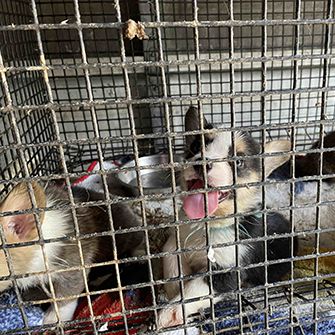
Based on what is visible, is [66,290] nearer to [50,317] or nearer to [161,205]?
[50,317]

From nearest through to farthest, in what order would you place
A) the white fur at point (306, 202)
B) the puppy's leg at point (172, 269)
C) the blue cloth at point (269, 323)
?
the blue cloth at point (269, 323) → the puppy's leg at point (172, 269) → the white fur at point (306, 202)

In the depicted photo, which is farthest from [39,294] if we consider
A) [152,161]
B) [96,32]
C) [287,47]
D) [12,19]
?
[287,47]

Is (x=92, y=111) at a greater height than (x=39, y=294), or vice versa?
(x=92, y=111)

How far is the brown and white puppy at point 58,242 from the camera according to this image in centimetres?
147

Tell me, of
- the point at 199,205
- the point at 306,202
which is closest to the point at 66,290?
the point at 199,205

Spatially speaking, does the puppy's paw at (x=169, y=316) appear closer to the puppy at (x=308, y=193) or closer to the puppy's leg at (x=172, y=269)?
the puppy's leg at (x=172, y=269)

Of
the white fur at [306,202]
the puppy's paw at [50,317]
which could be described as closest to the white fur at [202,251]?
the puppy's paw at [50,317]

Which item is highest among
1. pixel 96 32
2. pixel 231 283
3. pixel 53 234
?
pixel 96 32

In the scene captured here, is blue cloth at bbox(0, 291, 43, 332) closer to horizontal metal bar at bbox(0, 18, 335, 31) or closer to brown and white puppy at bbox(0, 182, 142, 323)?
brown and white puppy at bbox(0, 182, 142, 323)

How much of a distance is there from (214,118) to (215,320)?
9.11 feet

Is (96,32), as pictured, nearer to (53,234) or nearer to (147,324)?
(53,234)

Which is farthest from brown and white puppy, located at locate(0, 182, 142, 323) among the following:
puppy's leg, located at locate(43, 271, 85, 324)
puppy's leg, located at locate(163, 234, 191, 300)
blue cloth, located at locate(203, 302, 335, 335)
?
blue cloth, located at locate(203, 302, 335, 335)

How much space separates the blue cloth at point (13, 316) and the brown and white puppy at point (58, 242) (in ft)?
0.17

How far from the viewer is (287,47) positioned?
11.8ft
